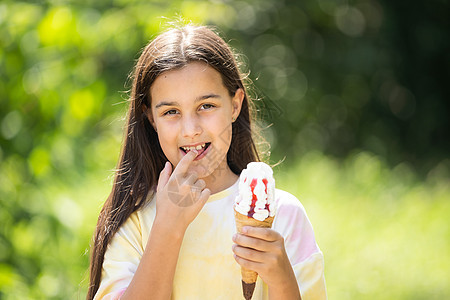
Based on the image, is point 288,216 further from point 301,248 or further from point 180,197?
point 180,197

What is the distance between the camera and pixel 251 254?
1842mm

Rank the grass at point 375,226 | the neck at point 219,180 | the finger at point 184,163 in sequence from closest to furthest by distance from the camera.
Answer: the finger at point 184,163 → the neck at point 219,180 → the grass at point 375,226

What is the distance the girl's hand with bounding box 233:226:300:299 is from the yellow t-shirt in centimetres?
26

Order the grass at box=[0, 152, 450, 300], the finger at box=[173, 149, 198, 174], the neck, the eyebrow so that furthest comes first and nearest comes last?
the grass at box=[0, 152, 450, 300]
the neck
the eyebrow
the finger at box=[173, 149, 198, 174]

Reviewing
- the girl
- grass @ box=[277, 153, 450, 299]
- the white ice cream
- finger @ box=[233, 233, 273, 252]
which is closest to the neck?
the girl

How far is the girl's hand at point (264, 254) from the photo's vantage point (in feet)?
6.02

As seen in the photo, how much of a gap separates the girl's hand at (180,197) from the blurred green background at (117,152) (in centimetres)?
87

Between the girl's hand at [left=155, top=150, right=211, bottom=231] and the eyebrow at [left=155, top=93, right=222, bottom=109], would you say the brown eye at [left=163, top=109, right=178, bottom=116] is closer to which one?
the eyebrow at [left=155, top=93, right=222, bottom=109]

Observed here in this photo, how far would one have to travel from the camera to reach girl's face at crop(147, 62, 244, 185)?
7.08 feet

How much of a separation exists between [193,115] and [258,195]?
16.7 inches

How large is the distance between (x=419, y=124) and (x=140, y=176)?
756 centimetres

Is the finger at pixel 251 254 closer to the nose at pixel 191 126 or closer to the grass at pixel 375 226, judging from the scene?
the nose at pixel 191 126

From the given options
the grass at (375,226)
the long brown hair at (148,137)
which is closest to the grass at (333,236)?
the grass at (375,226)

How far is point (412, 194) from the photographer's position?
591 cm
